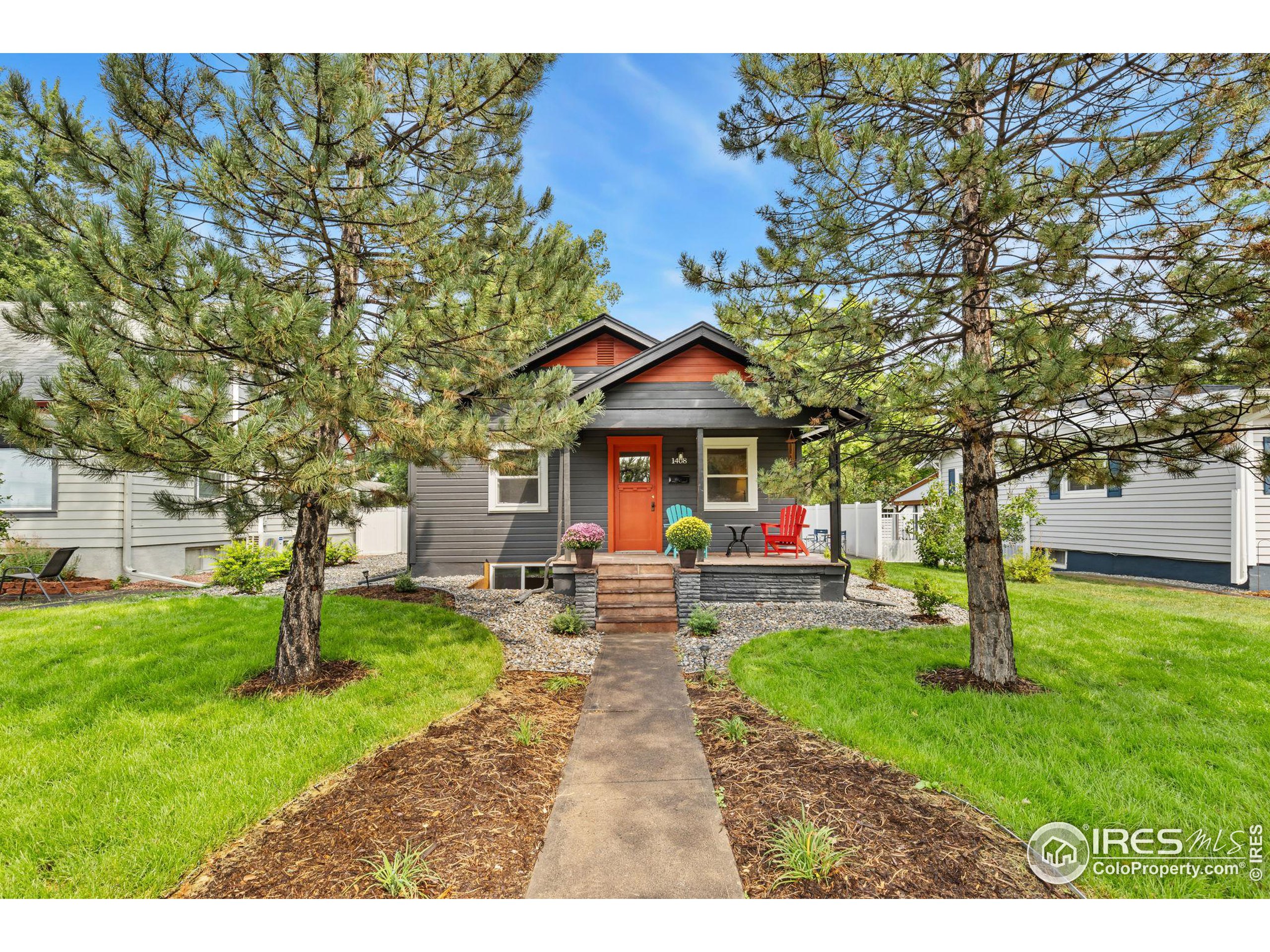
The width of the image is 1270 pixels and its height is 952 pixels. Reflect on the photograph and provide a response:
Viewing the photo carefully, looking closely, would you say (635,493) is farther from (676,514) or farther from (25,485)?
(25,485)

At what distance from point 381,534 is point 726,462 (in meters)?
11.8

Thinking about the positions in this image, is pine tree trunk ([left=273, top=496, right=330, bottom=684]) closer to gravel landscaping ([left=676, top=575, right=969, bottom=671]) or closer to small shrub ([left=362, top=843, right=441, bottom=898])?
small shrub ([left=362, top=843, right=441, bottom=898])

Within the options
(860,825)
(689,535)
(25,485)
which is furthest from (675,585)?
(25,485)

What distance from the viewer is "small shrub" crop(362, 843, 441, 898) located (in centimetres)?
209

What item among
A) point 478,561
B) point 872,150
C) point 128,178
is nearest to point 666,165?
point 872,150

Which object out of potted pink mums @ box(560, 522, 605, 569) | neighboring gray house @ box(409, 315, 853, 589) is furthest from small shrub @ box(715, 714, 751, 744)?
neighboring gray house @ box(409, 315, 853, 589)

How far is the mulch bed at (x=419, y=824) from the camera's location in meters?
2.16

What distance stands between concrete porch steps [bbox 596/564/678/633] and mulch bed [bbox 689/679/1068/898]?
3419 mm

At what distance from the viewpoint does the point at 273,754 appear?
3.18 m

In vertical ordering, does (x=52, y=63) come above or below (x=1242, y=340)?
above

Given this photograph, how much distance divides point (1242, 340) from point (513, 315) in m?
4.87

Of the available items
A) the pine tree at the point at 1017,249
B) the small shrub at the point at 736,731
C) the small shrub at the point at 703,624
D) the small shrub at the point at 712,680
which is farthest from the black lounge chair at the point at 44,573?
the pine tree at the point at 1017,249
